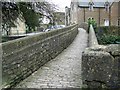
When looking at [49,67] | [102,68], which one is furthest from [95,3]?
[102,68]

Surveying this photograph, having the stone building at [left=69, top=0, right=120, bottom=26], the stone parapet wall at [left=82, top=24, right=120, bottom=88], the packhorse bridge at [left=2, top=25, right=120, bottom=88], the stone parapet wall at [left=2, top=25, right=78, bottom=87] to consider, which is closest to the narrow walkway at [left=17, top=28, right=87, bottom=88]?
the packhorse bridge at [left=2, top=25, right=120, bottom=88]

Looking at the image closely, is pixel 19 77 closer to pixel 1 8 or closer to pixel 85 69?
pixel 85 69

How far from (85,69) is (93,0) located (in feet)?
187

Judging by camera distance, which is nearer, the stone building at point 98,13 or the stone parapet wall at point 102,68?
the stone parapet wall at point 102,68

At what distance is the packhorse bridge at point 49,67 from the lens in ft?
14.1

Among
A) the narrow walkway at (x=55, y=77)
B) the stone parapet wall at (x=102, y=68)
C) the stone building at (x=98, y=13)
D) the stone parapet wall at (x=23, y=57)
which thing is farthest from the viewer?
the stone building at (x=98, y=13)

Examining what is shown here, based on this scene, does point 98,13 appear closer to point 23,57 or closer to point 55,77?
point 55,77

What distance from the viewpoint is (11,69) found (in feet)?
19.5

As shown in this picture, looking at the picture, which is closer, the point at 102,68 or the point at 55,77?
the point at 102,68

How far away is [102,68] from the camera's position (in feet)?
14.1

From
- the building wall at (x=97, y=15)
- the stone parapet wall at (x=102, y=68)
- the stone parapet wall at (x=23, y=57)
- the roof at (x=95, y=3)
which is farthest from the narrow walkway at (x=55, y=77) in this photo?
the roof at (x=95, y=3)

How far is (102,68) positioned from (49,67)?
474cm

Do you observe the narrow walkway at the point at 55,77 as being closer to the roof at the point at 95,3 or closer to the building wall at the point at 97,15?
the building wall at the point at 97,15

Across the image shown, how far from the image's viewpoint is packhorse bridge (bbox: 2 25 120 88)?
4.29 m
